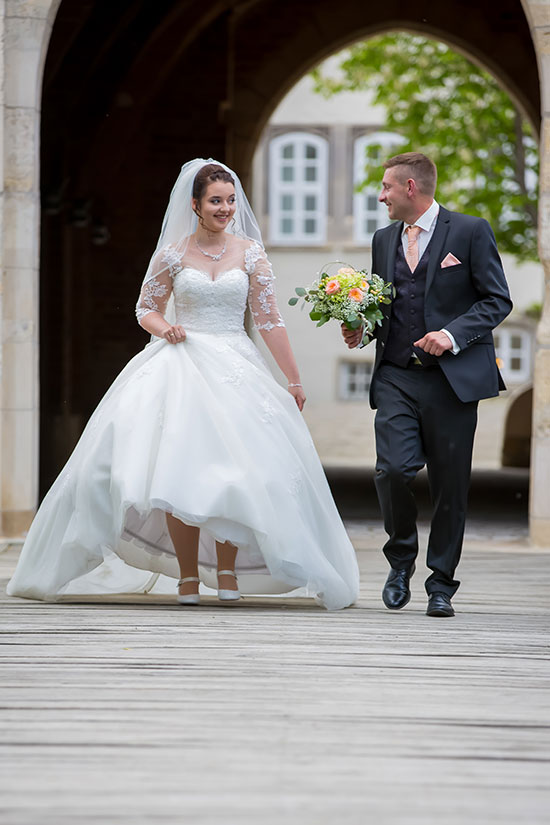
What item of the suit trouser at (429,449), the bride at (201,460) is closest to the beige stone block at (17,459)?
the bride at (201,460)

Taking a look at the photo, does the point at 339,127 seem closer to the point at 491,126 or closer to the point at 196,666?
the point at 491,126

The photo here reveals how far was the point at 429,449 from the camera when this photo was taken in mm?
5551

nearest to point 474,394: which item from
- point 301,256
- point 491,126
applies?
point 491,126

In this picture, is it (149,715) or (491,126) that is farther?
(491,126)

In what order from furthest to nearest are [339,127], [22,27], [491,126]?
[339,127] → [491,126] → [22,27]

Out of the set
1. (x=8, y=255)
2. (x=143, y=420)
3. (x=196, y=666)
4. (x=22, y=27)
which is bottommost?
(x=196, y=666)

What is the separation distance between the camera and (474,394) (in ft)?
17.7

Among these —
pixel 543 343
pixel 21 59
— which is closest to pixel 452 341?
pixel 543 343

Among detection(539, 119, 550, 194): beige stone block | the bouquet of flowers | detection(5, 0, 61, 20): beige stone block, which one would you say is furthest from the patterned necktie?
detection(5, 0, 61, 20): beige stone block

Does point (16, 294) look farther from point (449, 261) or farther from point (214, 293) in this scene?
point (449, 261)

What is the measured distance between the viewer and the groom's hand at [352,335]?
5438mm

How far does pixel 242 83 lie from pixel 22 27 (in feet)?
27.8

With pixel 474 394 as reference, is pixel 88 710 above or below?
below

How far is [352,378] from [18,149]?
23.8 meters
